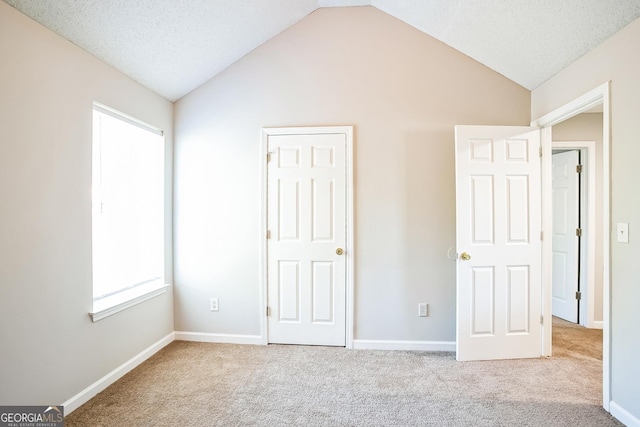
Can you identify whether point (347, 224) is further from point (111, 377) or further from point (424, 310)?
point (111, 377)

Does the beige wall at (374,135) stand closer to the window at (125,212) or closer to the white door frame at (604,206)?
the white door frame at (604,206)

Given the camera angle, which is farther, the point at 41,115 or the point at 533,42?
the point at 533,42

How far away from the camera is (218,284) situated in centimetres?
305

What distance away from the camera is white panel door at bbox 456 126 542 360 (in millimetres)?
2666

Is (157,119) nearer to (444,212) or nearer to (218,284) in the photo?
(218,284)

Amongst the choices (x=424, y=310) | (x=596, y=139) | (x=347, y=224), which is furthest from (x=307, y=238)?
(x=596, y=139)

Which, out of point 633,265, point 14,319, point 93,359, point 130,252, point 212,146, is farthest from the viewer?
point 212,146

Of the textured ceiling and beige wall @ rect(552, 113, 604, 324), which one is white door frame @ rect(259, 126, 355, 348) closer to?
the textured ceiling

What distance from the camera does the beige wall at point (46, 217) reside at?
1.66 meters

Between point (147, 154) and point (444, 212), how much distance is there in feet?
9.22

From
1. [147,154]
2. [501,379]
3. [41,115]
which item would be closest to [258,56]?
[147,154]

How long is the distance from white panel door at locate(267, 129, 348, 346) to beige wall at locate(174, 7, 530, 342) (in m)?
0.15

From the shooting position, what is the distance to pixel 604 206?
6.61 feet

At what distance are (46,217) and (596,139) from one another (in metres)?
5.10
